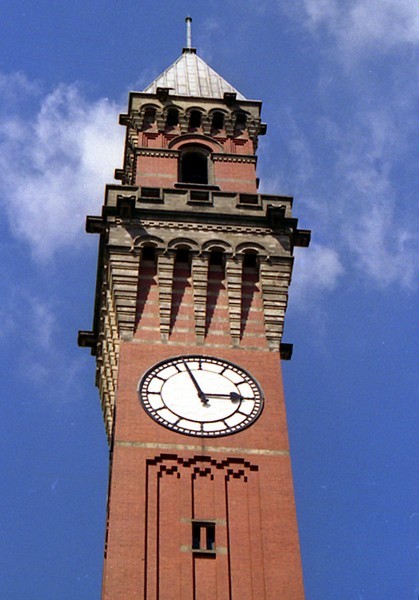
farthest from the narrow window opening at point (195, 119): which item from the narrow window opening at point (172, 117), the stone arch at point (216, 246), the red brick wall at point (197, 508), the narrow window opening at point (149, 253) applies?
the red brick wall at point (197, 508)

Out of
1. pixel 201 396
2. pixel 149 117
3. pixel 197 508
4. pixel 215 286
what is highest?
pixel 149 117

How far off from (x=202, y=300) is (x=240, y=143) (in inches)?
412

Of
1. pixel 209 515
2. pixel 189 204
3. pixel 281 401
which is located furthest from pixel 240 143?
pixel 209 515

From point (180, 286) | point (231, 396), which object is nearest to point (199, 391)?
point (231, 396)

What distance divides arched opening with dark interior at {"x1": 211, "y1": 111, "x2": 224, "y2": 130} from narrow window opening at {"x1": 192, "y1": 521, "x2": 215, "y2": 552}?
20.1 meters

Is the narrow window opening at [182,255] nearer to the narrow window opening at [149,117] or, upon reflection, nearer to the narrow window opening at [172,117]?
the narrow window opening at [149,117]

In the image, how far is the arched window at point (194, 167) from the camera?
162 ft

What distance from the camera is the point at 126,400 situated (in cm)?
3897

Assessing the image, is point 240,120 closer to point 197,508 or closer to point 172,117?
point 172,117

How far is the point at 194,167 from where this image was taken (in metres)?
50.2

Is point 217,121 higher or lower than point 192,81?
lower

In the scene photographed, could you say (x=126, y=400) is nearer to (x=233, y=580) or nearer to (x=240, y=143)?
(x=233, y=580)

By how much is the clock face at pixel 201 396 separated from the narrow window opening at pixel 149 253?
439 centimetres

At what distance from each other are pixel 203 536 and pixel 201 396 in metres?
5.17
